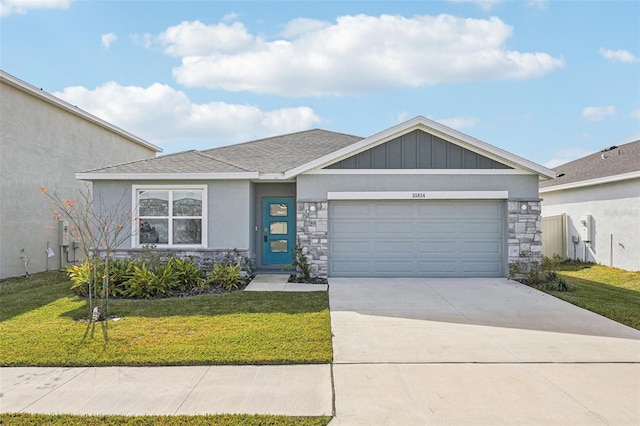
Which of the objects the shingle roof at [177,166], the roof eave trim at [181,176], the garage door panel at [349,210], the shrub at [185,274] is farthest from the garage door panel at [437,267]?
the shrub at [185,274]

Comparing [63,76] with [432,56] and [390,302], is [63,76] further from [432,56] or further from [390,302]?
[390,302]

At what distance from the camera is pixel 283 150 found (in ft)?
48.3

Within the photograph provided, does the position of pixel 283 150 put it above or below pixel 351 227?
above

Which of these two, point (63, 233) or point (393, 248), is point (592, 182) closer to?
point (393, 248)

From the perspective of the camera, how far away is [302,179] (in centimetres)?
1170

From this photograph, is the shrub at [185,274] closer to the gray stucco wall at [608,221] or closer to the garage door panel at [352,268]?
the garage door panel at [352,268]

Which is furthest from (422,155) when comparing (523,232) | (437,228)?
(523,232)

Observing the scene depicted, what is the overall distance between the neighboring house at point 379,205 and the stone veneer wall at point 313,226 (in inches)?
1.1

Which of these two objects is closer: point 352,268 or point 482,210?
point 482,210

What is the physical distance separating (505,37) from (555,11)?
141 cm

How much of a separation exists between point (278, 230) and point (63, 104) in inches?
336

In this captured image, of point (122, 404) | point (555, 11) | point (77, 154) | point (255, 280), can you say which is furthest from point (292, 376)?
point (77, 154)

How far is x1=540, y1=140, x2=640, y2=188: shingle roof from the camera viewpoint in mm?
14289

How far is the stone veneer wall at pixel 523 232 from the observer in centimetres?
1152
